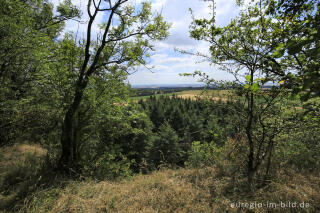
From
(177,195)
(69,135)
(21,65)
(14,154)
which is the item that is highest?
(21,65)

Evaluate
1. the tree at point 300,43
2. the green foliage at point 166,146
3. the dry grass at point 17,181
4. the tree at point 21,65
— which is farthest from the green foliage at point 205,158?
the green foliage at point 166,146

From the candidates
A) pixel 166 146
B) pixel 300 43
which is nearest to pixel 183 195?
pixel 300 43

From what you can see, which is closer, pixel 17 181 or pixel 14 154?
pixel 17 181

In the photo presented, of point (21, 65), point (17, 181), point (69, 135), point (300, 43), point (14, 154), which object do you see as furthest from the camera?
point (14, 154)

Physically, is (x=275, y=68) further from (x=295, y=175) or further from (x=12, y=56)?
(x=12, y=56)

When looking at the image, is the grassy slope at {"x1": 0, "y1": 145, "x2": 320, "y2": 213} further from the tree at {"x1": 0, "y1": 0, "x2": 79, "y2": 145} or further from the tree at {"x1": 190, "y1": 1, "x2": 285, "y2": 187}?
the tree at {"x1": 0, "y1": 0, "x2": 79, "y2": 145}

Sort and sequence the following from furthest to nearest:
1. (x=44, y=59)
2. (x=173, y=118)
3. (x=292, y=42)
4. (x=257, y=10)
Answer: (x=173, y=118) < (x=44, y=59) < (x=257, y=10) < (x=292, y=42)

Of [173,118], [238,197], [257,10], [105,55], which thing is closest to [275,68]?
[257,10]

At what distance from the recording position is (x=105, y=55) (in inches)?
210

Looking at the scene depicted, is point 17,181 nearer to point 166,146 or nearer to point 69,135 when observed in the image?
point 69,135

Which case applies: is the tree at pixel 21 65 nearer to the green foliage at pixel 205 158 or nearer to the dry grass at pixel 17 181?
the dry grass at pixel 17 181

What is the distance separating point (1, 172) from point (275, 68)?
8.47 m

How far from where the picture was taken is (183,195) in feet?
10.1

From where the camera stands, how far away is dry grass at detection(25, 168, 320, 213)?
2725mm
